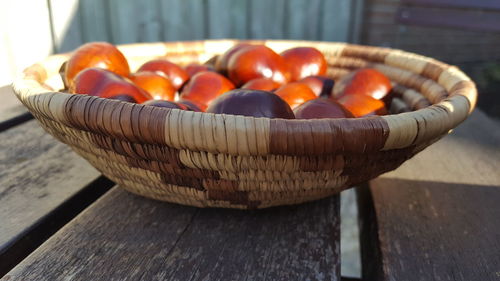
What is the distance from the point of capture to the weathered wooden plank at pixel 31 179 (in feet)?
1.86

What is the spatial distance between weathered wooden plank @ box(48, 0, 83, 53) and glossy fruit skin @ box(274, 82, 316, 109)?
1.78 metres

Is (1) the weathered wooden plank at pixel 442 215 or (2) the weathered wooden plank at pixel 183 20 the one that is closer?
(1) the weathered wooden plank at pixel 442 215

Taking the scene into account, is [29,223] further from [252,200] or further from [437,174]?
[437,174]

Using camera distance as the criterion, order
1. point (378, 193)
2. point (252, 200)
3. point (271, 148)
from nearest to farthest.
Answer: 1. point (271, 148)
2. point (252, 200)
3. point (378, 193)

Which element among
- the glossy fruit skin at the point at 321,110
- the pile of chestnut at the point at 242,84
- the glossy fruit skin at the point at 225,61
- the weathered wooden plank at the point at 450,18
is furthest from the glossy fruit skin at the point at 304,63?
the weathered wooden plank at the point at 450,18

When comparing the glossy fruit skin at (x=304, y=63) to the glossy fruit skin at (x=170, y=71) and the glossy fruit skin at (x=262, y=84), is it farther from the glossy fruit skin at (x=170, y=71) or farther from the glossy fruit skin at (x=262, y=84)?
the glossy fruit skin at (x=170, y=71)

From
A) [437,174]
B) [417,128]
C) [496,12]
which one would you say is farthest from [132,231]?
[496,12]

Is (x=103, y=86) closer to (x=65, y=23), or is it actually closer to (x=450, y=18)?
(x=65, y=23)

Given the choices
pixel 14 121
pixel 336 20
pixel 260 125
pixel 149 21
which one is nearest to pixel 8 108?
pixel 14 121

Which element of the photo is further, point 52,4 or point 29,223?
point 52,4

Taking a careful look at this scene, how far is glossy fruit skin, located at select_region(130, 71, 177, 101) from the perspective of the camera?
0.77 meters

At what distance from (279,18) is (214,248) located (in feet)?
6.49

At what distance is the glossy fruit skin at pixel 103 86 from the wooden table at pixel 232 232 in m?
0.16

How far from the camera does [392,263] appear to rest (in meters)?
0.53
